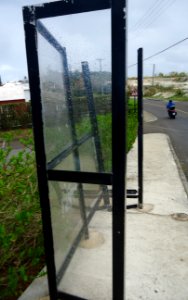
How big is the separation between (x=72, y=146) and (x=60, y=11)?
117 cm

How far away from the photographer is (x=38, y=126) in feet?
6.03

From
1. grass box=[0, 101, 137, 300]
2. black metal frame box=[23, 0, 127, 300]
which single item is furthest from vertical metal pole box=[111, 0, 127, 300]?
grass box=[0, 101, 137, 300]

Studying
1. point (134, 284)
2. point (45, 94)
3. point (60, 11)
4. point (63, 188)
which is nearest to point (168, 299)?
point (134, 284)

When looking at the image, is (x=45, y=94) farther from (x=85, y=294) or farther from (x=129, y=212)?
(x=129, y=212)

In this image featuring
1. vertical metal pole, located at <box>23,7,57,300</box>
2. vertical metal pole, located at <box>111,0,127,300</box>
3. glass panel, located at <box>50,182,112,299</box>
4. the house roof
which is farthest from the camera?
the house roof

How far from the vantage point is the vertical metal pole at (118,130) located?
1556 millimetres

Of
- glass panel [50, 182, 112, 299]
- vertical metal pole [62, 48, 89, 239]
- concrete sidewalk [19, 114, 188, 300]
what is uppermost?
vertical metal pole [62, 48, 89, 239]

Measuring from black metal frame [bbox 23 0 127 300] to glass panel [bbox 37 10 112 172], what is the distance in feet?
0.22

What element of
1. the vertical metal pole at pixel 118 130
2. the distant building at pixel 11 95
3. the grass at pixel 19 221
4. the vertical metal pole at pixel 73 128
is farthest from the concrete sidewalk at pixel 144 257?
the distant building at pixel 11 95

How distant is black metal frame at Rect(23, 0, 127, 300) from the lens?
1585 mm

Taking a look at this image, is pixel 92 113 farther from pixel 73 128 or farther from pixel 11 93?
pixel 11 93

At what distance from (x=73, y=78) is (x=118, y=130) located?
32.1 inches

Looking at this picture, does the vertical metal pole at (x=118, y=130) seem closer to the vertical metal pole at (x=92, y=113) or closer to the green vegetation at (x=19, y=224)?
the vertical metal pole at (x=92, y=113)

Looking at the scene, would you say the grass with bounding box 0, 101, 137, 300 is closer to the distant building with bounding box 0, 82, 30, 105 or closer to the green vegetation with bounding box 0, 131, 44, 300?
the green vegetation with bounding box 0, 131, 44, 300
